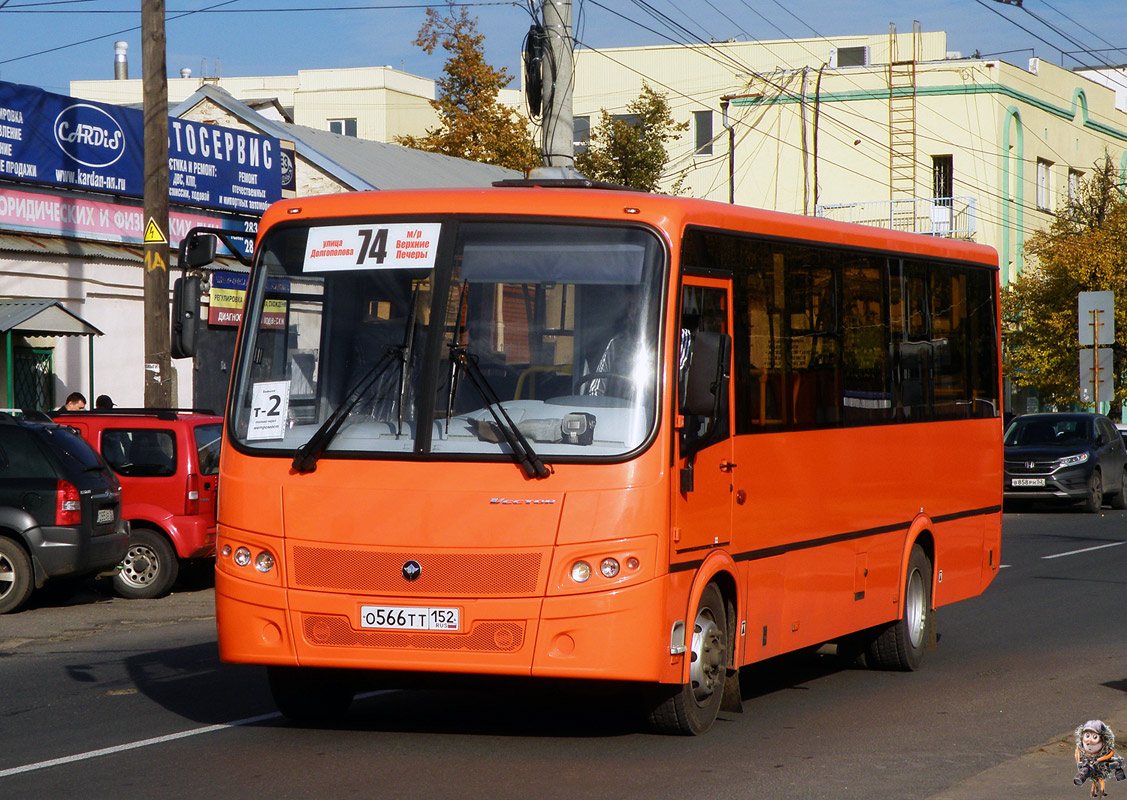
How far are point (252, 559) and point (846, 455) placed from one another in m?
3.82

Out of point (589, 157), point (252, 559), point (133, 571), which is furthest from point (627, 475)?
Result: point (589, 157)

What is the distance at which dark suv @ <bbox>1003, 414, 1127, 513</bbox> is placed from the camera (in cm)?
2753

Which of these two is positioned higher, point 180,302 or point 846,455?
point 180,302

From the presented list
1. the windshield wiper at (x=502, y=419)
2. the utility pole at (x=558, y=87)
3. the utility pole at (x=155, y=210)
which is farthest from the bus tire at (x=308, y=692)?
the utility pole at (x=155, y=210)

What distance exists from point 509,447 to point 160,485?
8833 millimetres

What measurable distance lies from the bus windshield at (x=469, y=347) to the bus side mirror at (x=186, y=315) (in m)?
1.12

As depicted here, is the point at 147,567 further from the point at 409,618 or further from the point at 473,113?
the point at 473,113

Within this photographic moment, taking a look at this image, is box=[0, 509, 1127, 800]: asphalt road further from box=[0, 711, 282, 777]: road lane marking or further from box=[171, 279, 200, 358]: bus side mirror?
box=[171, 279, 200, 358]: bus side mirror

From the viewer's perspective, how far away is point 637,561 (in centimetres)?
734

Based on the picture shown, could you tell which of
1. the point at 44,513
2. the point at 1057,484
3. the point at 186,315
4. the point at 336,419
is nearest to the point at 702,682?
the point at 336,419

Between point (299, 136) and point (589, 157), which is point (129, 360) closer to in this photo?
point (299, 136)

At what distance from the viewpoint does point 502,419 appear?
24.7 feet

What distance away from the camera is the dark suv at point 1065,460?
27.5 m

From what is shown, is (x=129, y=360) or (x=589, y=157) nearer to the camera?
(x=129, y=360)
